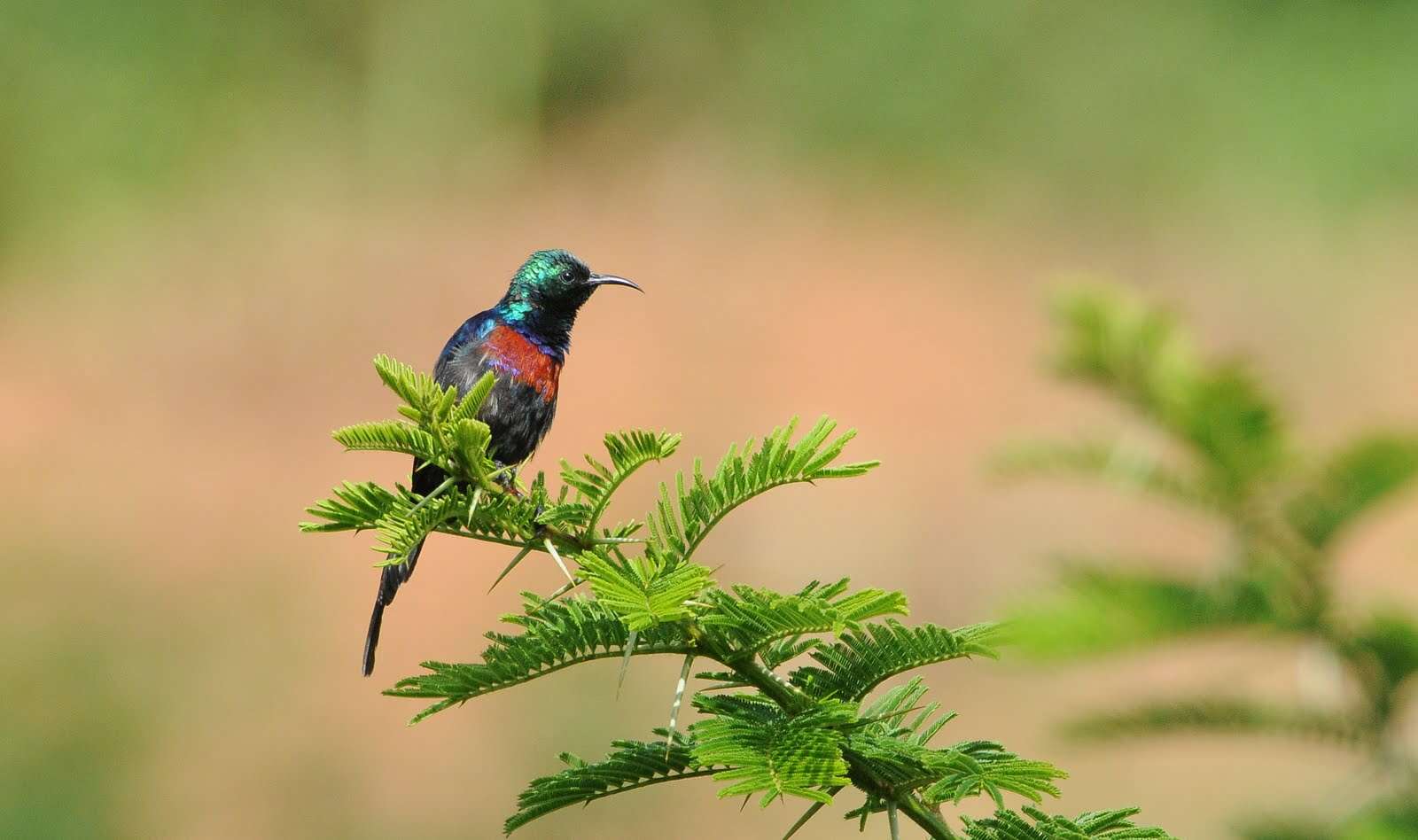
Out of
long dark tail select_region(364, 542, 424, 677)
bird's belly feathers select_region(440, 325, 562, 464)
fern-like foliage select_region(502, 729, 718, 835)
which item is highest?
bird's belly feathers select_region(440, 325, 562, 464)

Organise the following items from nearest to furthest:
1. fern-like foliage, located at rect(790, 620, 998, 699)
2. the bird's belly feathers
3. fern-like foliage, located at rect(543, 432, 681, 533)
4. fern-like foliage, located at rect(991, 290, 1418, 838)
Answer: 1. fern-like foliage, located at rect(790, 620, 998, 699)
2. fern-like foliage, located at rect(543, 432, 681, 533)
3. fern-like foliage, located at rect(991, 290, 1418, 838)
4. the bird's belly feathers

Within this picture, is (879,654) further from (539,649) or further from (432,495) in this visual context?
(432,495)

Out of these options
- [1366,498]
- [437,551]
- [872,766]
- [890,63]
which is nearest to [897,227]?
[890,63]

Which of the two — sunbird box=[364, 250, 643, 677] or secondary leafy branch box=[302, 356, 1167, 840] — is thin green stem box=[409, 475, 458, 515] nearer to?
secondary leafy branch box=[302, 356, 1167, 840]

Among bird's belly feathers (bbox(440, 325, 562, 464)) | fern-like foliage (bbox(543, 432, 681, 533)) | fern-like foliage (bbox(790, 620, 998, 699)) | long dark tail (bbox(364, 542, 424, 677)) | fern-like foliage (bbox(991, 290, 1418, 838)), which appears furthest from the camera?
bird's belly feathers (bbox(440, 325, 562, 464))

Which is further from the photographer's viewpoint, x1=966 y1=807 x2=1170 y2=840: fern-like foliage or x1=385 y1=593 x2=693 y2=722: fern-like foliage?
x1=385 y1=593 x2=693 y2=722: fern-like foliage

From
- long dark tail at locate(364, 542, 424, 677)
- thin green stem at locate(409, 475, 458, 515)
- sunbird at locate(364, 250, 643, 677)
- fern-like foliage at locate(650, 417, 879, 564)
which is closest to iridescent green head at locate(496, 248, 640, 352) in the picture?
sunbird at locate(364, 250, 643, 677)

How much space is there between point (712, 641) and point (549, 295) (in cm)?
290

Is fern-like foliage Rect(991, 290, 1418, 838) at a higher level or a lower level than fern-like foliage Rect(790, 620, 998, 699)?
higher

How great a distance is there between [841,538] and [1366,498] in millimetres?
7291

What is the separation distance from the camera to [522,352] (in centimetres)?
380

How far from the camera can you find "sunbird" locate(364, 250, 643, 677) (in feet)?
12.0

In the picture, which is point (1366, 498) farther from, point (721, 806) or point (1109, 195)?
point (1109, 195)

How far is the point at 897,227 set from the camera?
12.4 m
